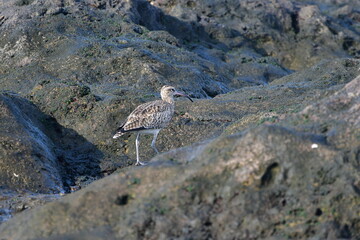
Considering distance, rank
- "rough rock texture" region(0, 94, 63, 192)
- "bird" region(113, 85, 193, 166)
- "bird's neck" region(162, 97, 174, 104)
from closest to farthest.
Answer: "rough rock texture" region(0, 94, 63, 192) → "bird" region(113, 85, 193, 166) → "bird's neck" region(162, 97, 174, 104)

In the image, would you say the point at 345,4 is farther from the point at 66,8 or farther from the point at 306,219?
the point at 306,219

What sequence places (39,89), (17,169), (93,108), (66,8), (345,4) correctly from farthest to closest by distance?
(345,4) → (66,8) → (39,89) → (93,108) → (17,169)

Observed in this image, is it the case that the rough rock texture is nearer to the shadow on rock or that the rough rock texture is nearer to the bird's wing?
the shadow on rock

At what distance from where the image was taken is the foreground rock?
7.83 meters

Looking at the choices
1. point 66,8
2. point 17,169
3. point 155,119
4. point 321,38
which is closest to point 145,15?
point 66,8

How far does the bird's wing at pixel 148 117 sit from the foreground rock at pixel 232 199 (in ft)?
19.8

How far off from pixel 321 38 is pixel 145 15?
7.95 meters

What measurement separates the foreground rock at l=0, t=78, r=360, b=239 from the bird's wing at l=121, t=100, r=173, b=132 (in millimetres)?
6020

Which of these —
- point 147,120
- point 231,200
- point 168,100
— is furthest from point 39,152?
point 231,200

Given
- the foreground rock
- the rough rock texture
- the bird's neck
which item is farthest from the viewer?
the bird's neck

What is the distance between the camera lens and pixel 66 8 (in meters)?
21.6

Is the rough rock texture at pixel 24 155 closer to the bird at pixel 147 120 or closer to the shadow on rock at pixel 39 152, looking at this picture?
the shadow on rock at pixel 39 152

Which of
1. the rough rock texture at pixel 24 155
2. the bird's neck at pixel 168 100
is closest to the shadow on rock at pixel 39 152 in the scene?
the rough rock texture at pixel 24 155

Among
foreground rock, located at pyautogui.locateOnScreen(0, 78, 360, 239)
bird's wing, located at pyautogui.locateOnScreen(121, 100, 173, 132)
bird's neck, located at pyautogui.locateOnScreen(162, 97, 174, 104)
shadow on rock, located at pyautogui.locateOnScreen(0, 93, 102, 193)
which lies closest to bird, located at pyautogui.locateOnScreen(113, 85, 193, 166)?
bird's wing, located at pyautogui.locateOnScreen(121, 100, 173, 132)
